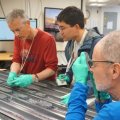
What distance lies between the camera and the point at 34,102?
59.7 inches

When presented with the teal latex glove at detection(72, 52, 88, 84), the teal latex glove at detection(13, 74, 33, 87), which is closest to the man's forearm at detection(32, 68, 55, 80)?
the teal latex glove at detection(13, 74, 33, 87)

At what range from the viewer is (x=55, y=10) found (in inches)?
182

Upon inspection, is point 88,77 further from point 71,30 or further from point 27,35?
point 27,35

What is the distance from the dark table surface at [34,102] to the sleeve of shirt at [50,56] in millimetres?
175

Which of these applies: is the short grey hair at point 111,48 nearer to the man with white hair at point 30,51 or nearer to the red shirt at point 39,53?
the man with white hair at point 30,51

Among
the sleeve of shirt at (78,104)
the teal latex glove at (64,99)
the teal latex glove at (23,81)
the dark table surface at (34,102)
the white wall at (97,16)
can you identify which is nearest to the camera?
the sleeve of shirt at (78,104)

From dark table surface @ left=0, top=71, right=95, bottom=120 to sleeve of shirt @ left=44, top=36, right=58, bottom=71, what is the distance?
0.57 feet

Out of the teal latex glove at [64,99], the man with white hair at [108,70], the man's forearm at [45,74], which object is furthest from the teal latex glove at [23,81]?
the man with white hair at [108,70]

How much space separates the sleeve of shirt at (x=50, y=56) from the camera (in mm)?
2100

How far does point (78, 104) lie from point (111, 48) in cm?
36

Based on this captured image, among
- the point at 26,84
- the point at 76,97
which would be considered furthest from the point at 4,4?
the point at 76,97

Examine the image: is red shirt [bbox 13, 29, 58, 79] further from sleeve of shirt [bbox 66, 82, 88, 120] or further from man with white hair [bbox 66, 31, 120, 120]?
man with white hair [bbox 66, 31, 120, 120]

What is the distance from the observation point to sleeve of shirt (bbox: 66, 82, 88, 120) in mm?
1128

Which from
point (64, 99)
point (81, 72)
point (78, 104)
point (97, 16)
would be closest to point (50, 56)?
point (64, 99)
